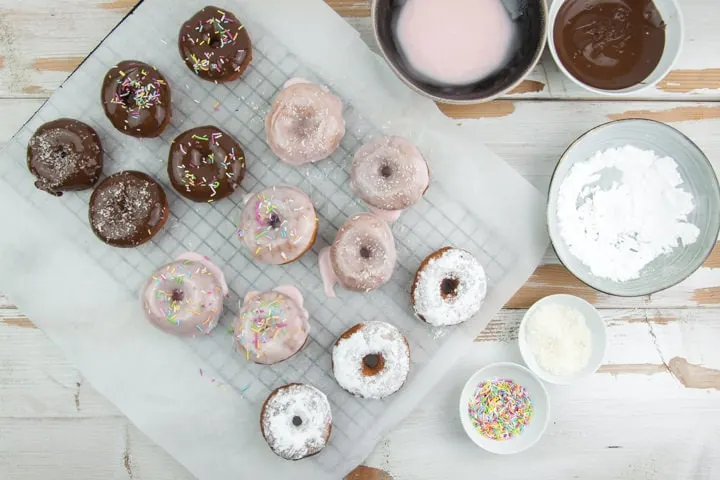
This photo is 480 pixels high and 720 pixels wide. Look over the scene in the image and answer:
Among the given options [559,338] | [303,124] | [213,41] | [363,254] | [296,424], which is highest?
[213,41]

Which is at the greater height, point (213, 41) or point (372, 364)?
point (213, 41)

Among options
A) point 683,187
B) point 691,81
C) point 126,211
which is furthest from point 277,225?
point 691,81

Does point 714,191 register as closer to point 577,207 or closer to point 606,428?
point 577,207

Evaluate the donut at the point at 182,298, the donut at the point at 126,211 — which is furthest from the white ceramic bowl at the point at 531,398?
the donut at the point at 126,211

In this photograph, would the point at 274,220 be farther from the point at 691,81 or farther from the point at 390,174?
the point at 691,81

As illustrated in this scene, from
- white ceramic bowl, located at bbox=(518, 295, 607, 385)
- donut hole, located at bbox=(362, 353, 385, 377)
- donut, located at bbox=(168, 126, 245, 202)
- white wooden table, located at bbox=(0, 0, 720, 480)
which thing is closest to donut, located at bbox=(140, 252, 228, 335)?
donut, located at bbox=(168, 126, 245, 202)

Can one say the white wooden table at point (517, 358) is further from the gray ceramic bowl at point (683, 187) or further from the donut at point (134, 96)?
the donut at point (134, 96)

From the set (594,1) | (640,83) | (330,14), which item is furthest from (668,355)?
(330,14)
